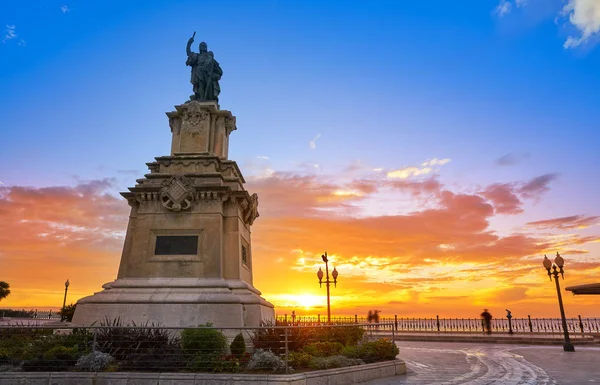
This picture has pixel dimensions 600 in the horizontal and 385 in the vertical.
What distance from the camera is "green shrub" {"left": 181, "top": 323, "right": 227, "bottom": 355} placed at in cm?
1132

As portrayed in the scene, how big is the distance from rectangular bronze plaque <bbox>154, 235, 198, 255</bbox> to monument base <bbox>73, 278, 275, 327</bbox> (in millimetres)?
1231

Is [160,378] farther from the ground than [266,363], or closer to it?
closer to it

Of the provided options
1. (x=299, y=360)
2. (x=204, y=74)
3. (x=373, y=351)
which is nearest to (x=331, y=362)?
(x=299, y=360)

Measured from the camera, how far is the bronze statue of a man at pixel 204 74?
22.4 metres

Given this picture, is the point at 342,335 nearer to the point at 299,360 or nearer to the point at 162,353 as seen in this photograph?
the point at 299,360

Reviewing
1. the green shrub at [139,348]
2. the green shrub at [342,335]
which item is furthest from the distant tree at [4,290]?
the green shrub at [342,335]

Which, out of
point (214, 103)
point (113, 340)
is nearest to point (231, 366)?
point (113, 340)

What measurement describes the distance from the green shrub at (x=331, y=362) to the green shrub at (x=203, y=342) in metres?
2.64

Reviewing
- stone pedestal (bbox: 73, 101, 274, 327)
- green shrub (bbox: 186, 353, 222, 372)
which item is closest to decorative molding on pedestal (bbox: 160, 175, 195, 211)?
stone pedestal (bbox: 73, 101, 274, 327)

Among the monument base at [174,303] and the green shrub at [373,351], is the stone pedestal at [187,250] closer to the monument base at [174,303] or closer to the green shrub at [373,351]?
the monument base at [174,303]

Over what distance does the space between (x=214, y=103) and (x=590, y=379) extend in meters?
19.1

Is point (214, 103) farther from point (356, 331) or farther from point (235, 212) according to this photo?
point (356, 331)

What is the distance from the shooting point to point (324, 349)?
13.5 meters

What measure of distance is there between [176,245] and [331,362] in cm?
905
